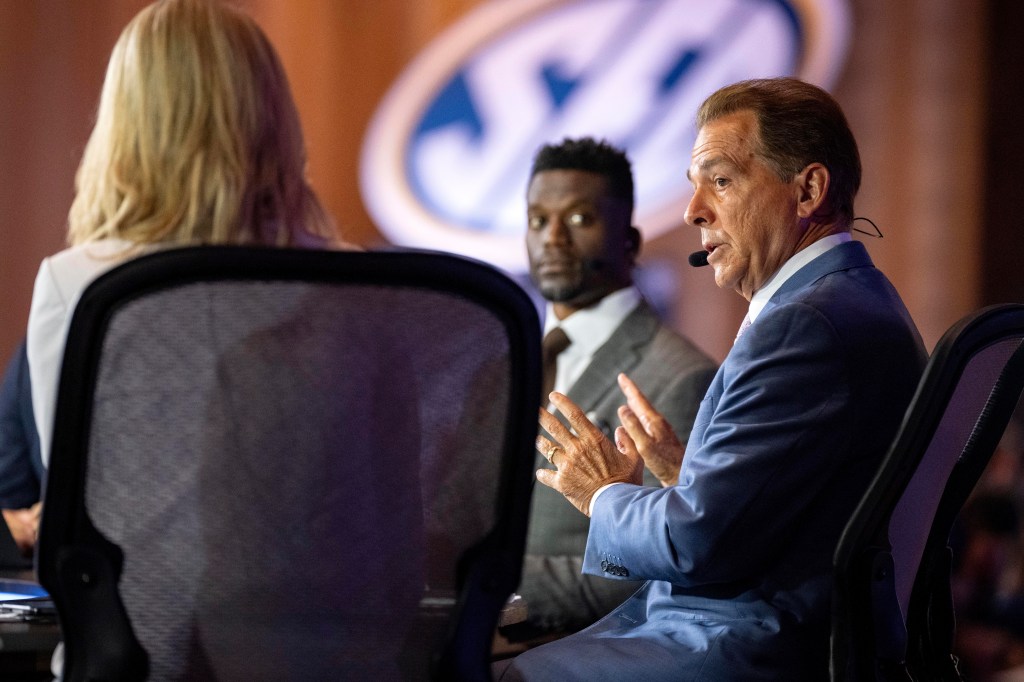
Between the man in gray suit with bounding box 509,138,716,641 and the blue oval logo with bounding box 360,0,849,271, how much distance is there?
2222mm

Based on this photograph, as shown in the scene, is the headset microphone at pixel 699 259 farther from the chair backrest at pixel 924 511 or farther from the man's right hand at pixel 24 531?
the man's right hand at pixel 24 531

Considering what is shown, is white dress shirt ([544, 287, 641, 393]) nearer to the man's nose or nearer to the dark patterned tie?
the dark patterned tie

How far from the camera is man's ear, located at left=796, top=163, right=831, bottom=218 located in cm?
172

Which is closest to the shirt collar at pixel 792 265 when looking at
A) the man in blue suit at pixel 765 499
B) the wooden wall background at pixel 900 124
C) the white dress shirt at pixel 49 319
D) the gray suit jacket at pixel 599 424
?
the man in blue suit at pixel 765 499

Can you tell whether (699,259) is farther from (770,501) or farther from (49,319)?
(49,319)

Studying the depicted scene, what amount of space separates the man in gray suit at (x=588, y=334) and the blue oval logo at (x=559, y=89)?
222 cm

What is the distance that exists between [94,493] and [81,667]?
0.57 feet

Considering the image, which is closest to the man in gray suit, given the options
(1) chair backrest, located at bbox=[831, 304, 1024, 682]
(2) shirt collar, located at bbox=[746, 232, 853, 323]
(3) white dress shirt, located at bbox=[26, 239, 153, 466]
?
(2) shirt collar, located at bbox=[746, 232, 853, 323]

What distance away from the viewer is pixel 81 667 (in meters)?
1.14

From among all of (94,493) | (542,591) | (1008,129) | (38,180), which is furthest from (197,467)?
(1008,129)

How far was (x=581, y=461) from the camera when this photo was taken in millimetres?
1703

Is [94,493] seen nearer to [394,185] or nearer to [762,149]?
[762,149]

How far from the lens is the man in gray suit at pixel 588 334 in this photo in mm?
2393

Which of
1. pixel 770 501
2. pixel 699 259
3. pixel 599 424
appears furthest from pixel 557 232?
pixel 770 501
